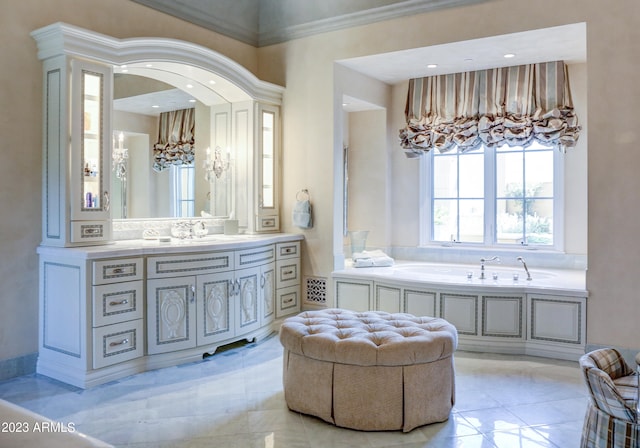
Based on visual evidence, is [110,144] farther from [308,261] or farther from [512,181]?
[512,181]

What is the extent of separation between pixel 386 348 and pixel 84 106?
2781mm

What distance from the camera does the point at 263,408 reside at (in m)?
3.12

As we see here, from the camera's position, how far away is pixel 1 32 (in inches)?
140

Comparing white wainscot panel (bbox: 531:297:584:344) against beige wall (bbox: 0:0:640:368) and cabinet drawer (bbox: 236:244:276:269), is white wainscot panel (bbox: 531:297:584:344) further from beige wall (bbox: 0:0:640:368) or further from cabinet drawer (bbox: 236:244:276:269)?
cabinet drawer (bbox: 236:244:276:269)

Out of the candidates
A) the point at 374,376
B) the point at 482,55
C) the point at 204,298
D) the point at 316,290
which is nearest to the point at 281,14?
the point at 482,55

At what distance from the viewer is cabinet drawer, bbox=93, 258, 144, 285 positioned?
11.4 ft

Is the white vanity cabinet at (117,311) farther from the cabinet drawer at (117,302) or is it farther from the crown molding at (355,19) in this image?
the crown molding at (355,19)

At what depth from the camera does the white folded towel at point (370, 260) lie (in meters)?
5.42

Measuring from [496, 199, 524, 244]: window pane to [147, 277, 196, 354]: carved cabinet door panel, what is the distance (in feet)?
11.6

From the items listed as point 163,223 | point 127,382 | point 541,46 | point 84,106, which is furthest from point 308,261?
point 541,46

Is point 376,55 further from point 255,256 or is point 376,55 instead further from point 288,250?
point 255,256

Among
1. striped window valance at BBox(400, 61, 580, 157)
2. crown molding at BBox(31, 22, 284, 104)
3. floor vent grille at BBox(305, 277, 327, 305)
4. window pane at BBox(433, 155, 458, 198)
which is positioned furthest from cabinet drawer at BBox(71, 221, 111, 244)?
window pane at BBox(433, 155, 458, 198)

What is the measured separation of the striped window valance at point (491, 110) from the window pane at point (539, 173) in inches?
12.0

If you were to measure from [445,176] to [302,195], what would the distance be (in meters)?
1.85
